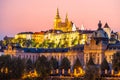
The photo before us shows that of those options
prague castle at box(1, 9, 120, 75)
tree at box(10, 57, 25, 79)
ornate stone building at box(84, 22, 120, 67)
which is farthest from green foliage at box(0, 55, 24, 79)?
ornate stone building at box(84, 22, 120, 67)

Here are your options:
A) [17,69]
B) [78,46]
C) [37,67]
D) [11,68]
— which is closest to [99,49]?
[78,46]

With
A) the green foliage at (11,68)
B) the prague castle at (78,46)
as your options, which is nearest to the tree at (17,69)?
the green foliage at (11,68)

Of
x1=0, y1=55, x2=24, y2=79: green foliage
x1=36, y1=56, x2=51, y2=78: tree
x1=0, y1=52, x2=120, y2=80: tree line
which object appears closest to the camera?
x1=0, y1=52, x2=120, y2=80: tree line

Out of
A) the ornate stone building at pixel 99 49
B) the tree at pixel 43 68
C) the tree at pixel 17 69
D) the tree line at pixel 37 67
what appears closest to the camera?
the tree line at pixel 37 67

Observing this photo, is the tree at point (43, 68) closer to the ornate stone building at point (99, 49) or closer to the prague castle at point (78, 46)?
the prague castle at point (78, 46)

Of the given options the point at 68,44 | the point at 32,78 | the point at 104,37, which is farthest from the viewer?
the point at 68,44

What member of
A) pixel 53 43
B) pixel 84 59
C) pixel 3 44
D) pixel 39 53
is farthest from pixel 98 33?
pixel 3 44

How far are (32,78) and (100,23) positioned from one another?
133ft

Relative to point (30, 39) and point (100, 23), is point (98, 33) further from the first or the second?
point (30, 39)

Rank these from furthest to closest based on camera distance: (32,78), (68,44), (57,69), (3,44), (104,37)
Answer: (3,44) < (68,44) < (104,37) < (57,69) < (32,78)

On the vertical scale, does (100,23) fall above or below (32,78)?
above

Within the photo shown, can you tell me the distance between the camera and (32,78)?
3462 inches

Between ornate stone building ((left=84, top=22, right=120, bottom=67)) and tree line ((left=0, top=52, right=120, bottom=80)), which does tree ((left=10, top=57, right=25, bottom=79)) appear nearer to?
tree line ((left=0, top=52, right=120, bottom=80))

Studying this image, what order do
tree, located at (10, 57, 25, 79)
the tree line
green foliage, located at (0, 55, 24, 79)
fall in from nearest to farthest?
the tree line → green foliage, located at (0, 55, 24, 79) → tree, located at (10, 57, 25, 79)
